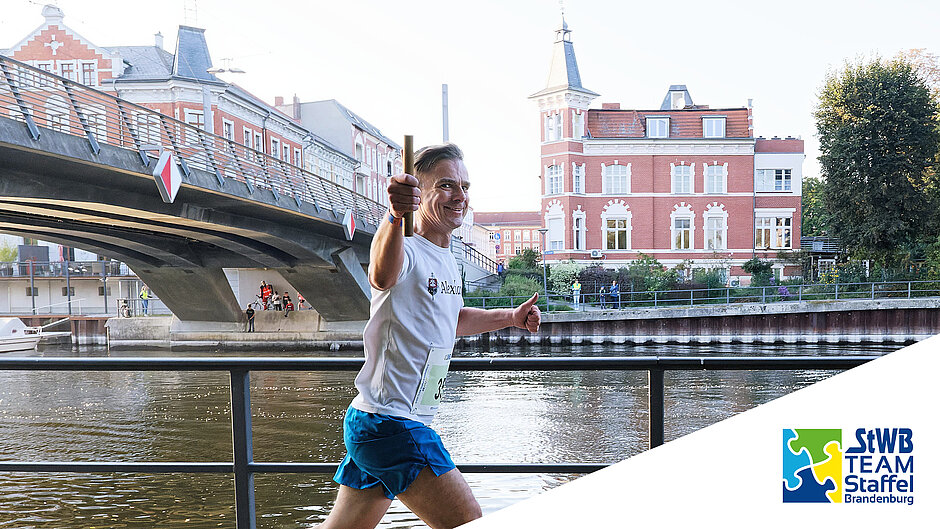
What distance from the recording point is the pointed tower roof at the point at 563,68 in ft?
102

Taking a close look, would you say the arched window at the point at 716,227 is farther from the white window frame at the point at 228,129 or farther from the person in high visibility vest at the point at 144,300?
the person in high visibility vest at the point at 144,300

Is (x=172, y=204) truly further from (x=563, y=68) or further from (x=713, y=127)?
(x=713, y=127)

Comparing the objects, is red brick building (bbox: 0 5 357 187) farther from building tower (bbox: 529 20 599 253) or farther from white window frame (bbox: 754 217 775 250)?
white window frame (bbox: 754 217 775 250)

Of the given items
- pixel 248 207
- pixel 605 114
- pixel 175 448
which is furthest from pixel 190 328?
pixel 605 114

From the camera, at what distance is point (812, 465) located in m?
1.86

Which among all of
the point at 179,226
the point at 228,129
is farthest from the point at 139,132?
the point at 228,129

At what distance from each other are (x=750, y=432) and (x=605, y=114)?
2991cm

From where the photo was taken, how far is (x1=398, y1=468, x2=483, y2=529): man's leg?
→ 146 cm

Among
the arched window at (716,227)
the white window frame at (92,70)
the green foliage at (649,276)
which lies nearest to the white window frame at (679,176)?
the arched window at (716,227)

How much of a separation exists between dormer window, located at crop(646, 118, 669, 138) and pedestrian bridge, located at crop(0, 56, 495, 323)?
8833 mm

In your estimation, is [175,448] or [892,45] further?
[892,45]

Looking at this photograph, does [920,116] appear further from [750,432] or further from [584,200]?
[750,432]

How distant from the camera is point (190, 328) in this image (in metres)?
22.7

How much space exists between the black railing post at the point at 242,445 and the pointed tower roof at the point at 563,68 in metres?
29.5
